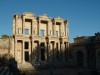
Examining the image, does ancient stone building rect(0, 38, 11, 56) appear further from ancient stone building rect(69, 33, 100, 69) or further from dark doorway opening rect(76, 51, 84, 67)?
dark doorway opening rect(76, 51, 84, 67)

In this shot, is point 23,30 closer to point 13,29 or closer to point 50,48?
point 13,29

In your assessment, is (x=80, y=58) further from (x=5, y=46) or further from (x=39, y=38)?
(x=5, y=46)

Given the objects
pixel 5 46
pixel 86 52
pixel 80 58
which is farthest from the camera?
pixel 80 58

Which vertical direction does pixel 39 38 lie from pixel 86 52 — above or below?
above

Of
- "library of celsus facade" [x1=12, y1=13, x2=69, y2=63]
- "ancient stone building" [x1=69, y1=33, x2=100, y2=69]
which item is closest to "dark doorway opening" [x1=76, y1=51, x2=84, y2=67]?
"ancient stone building" [x1=69, y1=33, x2=100, y2=69]

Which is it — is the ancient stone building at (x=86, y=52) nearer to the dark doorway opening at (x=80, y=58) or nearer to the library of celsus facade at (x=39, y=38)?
the dark doorway opening at (x=80, y=58)

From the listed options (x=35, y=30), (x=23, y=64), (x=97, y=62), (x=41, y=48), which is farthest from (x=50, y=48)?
(x=97, y=62)

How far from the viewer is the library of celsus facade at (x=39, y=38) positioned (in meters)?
38.2

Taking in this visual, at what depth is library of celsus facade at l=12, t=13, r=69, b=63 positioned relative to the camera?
38188mm

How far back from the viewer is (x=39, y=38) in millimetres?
39688

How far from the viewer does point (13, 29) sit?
125 ft

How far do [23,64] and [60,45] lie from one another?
1031 cm

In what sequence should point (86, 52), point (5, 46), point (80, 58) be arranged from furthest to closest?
point (80, 58), point (86, 52), point (5, 46)

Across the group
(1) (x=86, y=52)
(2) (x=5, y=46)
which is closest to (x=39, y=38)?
(2) (x=5, y=46)
